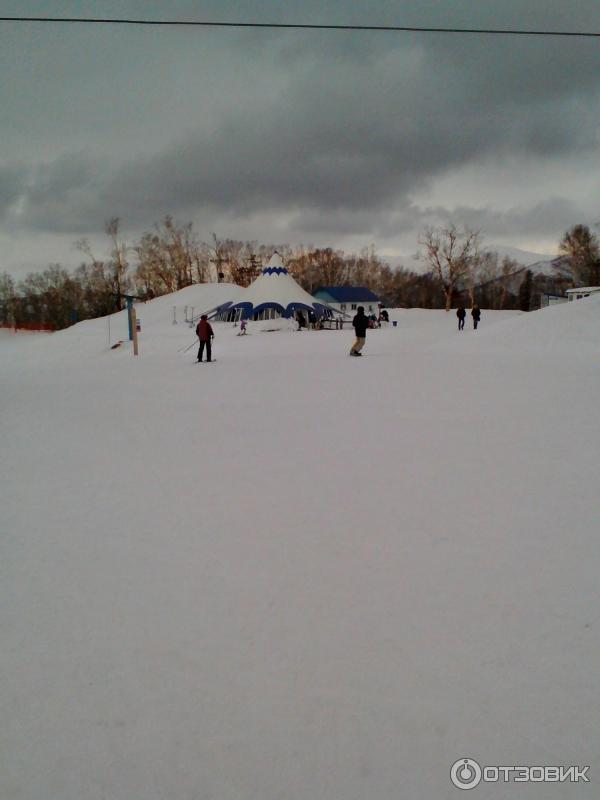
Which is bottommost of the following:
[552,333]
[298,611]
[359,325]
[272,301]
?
[298,611]

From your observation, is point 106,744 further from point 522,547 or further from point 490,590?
point 522,547

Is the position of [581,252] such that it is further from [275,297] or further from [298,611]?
[298,611]

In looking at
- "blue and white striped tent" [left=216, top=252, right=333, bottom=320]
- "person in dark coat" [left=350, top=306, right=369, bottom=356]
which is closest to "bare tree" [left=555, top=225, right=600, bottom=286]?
"blue and white striped tent" [left=216, top=252, right=333, bottom=320]

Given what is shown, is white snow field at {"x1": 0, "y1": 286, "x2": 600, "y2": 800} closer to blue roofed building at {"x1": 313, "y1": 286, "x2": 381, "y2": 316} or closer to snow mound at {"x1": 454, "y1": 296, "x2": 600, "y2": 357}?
snow mound at {"x1": 454, "y1": 296, "x2": 600, "y2": 357}

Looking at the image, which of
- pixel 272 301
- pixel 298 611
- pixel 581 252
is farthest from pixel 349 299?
pixel 298 611

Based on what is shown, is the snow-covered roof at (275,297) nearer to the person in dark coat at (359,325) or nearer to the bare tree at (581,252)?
the person in dark coat at (359,325)

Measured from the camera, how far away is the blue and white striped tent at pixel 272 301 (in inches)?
1533

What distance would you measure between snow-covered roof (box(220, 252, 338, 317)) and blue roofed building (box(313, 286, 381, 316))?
1339 cm

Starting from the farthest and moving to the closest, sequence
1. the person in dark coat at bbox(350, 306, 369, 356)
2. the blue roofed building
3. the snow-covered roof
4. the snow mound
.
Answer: the blue roofed building, the snow-covered roof, the snow mound, the person in dark coat at bbox(350, 306, 369, 356)

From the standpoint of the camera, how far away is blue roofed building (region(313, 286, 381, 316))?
180 feet

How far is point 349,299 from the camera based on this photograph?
55312mm

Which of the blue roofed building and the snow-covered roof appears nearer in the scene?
the snow-covered roof

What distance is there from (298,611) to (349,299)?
53.6 meters

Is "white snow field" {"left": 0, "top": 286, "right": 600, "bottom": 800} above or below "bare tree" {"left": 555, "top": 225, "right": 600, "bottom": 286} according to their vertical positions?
below
